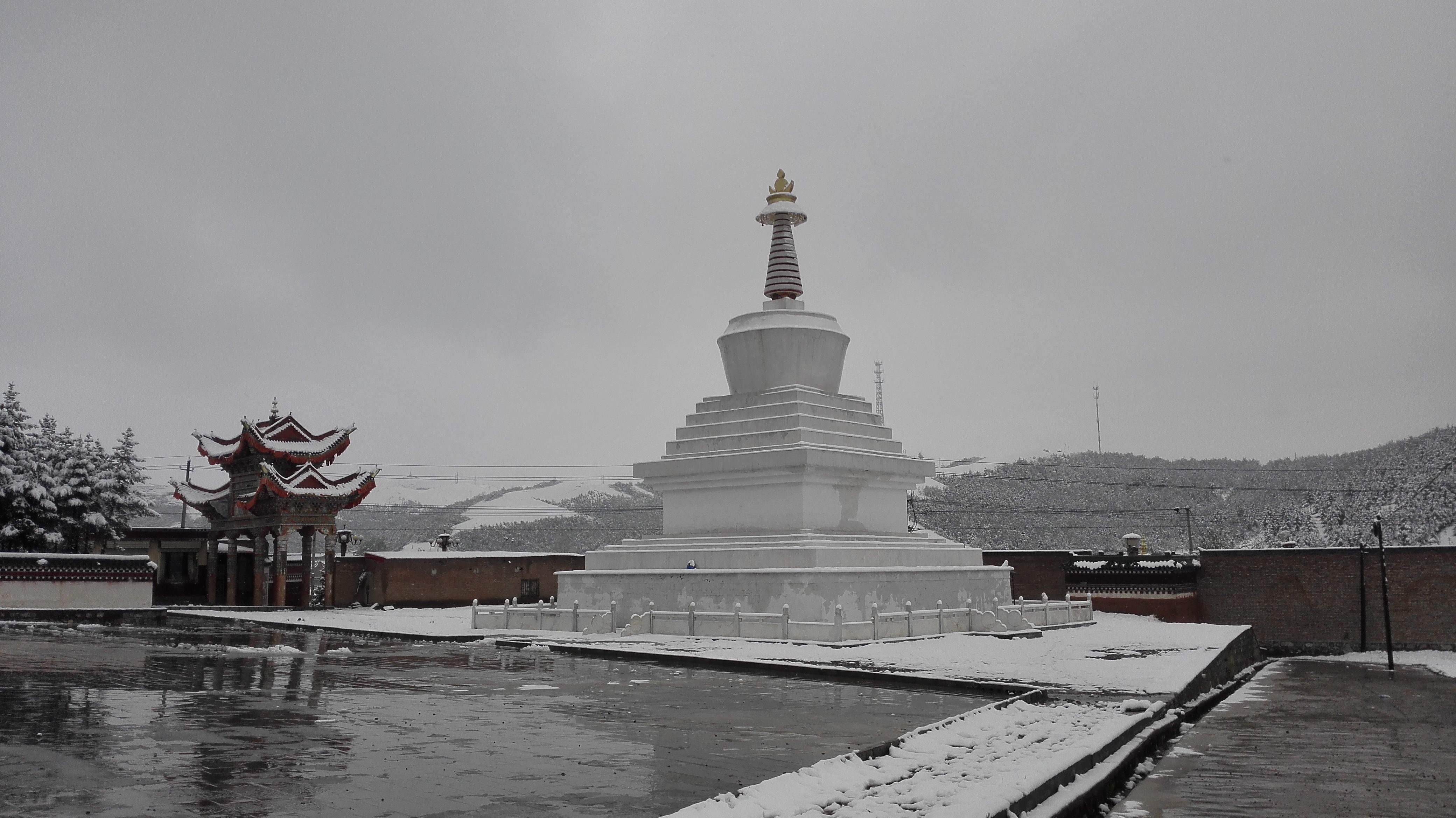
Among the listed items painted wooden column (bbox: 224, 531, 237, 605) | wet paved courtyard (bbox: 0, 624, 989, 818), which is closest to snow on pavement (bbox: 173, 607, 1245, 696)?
wet paved courtyard (bbox: 0, 624, 989, 818)

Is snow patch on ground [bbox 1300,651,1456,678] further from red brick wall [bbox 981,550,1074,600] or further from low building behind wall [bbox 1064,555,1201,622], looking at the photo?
red brick wall [bbox 981,550,1074,600]

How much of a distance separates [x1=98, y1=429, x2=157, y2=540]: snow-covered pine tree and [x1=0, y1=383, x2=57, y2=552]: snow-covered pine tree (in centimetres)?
200

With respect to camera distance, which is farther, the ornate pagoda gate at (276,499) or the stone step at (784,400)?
the ornate pagoda gate at (276,499)

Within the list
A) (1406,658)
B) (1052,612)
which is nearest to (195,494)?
(1052,612)

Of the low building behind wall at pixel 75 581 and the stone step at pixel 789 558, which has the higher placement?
the stone step at pixel 789 558

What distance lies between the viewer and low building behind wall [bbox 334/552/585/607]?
138ft

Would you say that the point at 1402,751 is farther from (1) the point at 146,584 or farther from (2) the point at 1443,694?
(1) the point at 146,584

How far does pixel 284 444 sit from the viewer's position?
4206cm

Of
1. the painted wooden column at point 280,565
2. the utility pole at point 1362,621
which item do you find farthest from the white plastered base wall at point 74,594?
the utility pole at point 1362,621

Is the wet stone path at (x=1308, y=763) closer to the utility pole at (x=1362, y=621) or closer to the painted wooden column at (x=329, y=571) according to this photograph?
the utility pole at (x=1362, y=621)

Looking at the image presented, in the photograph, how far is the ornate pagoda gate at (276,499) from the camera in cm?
4041

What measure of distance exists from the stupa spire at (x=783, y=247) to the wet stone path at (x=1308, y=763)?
1633 centimetres

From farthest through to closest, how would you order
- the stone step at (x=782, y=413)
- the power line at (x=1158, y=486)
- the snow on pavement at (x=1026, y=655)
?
the power line at (x=1158, y=486)
the stone step at (x=782, y=413)
the snow on pavement at (x=1026, y=655)

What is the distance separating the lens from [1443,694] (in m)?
19.0
